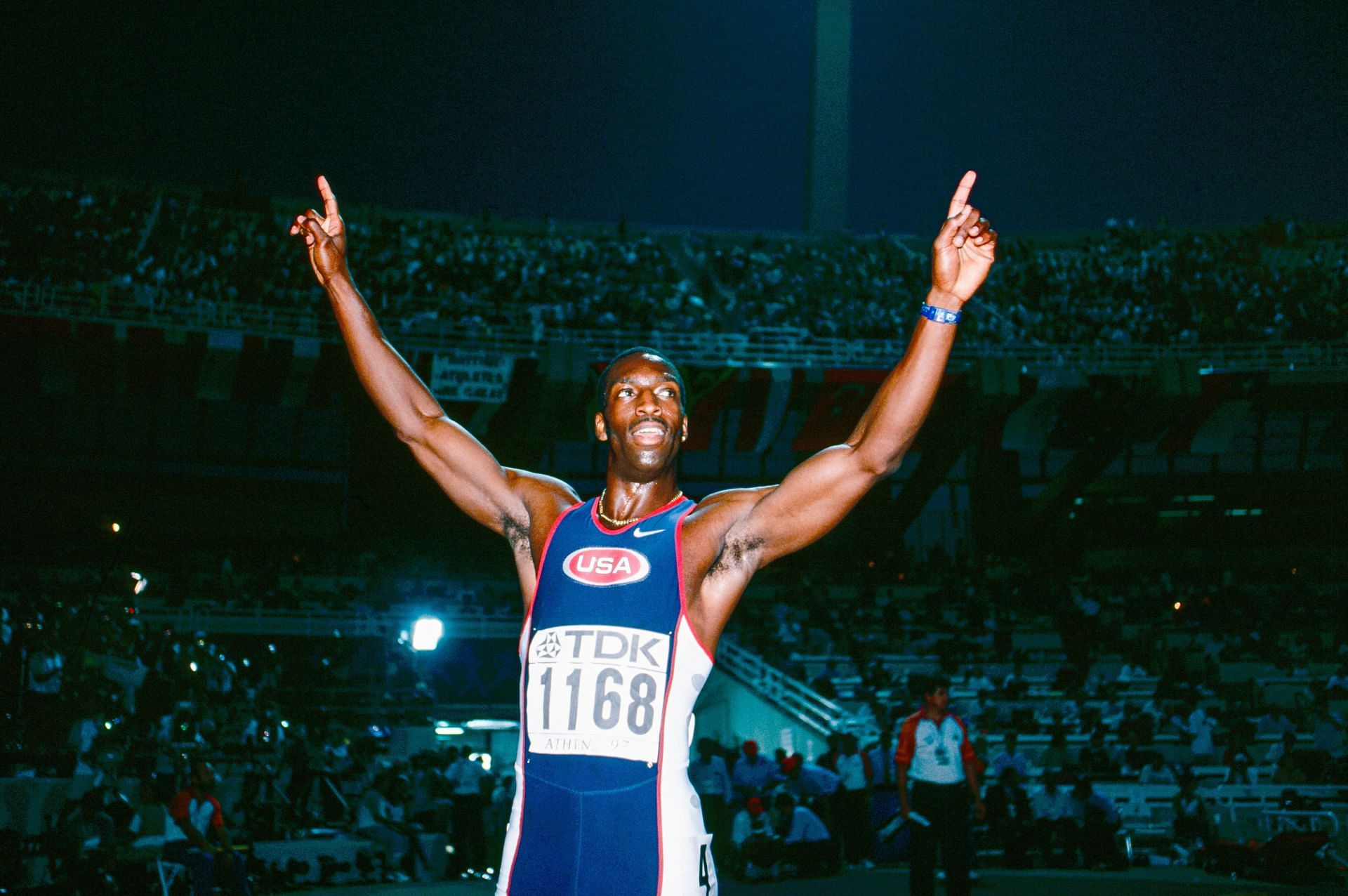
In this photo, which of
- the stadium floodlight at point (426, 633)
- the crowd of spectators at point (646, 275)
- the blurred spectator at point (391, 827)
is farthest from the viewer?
the crowd of spectators at point (646, 275)

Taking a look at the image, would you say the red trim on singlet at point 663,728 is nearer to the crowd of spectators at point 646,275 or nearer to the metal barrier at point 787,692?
the metal barrier at point 787,692

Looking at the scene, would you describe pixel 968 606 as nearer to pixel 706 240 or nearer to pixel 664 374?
pixel 706 240

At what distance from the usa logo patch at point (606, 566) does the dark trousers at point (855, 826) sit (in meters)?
10.7

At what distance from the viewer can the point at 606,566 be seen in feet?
10.3

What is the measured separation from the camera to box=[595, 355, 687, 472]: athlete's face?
324cm

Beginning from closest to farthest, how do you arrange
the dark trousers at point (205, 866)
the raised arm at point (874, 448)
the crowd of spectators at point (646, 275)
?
the raised arm at point (874, 448) < the dark trousers at point (205, 866) < the crowd of spectators at point (646, 275)

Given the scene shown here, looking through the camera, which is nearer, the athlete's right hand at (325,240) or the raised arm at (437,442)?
the raised arm at (437,442)

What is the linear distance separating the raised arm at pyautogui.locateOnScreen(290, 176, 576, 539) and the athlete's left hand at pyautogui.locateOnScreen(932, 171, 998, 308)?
113cm

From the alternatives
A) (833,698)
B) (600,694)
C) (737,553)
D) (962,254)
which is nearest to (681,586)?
(737,553)

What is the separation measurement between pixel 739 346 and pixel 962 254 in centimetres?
2126

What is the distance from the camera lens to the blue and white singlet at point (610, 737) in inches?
116

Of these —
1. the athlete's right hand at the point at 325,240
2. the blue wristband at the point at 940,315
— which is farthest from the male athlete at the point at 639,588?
the athlete's right hand at the point at 325,240

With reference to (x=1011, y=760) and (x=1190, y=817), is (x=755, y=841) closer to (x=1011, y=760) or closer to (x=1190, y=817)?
(x=1011, y=760)

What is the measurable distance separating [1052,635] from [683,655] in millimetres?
20219
